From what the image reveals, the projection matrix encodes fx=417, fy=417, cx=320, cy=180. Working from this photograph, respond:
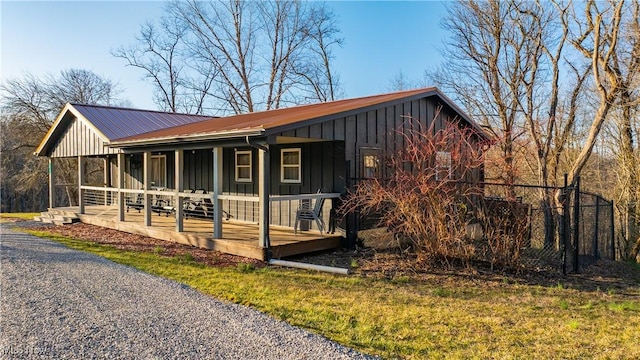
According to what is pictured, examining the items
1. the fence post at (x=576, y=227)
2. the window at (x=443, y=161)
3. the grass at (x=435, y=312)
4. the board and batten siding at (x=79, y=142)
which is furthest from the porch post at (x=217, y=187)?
the fence post at (x=576, y=227)

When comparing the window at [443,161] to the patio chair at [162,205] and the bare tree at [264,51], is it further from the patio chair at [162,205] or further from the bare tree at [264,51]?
the bare tree at [264,51]

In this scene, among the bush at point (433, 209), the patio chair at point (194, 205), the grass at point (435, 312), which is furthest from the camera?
the patio chair at point (194, 205)

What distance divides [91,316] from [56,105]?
24683 mm

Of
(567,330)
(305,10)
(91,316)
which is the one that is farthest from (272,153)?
(305,10)

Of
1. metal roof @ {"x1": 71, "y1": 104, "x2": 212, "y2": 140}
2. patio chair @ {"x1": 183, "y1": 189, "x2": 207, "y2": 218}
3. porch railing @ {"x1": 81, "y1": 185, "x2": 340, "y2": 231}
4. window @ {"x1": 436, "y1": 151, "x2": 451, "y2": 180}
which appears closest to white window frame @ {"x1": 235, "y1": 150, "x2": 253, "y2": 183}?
porch railing @ {"x1": 81, "y1": 185, "x2": 340, "y2": 231}

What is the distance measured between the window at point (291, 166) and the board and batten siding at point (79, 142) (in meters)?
5.94

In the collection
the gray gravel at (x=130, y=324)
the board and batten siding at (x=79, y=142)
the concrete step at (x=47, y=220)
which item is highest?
the board and batten siding at (x=79, y=142)

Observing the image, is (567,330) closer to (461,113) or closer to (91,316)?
(91,316)

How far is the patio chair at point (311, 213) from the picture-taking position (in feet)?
27.7

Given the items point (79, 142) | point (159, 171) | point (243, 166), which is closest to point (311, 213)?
point (243, 166)

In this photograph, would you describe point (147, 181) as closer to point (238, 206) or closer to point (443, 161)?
point (238, 206)

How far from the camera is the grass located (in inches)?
146

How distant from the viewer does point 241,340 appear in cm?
369

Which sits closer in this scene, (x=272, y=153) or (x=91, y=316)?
(x=91, y=316)
